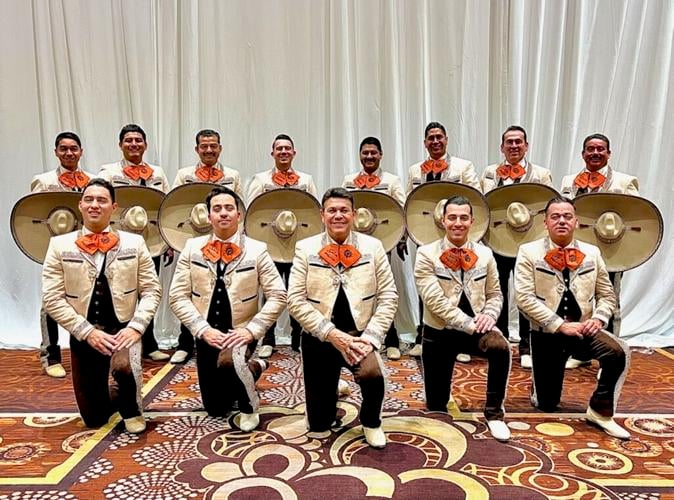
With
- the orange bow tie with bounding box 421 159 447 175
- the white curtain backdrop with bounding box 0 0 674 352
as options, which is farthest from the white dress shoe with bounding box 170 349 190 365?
the orange bow tie with bounding box 421 159 447 175

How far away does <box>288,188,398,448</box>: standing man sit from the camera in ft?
9.48

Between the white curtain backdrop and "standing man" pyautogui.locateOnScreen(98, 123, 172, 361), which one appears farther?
the white curtain backdrop

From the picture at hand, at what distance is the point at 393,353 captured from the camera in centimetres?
430

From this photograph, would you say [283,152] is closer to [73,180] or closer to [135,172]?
[135,172]

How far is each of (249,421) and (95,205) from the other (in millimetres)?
1356

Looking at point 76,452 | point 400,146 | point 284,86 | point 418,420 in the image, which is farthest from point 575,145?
point 76,452

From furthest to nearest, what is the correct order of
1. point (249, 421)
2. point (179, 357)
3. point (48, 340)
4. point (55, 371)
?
point (179, 357) → point (48, 340) → point (55, 371) → point (249, 421)

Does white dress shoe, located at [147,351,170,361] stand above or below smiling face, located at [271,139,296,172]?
below

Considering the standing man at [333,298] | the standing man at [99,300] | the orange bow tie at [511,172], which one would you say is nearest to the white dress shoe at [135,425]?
the standing man at [99,300]

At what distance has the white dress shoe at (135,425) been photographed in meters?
2.92

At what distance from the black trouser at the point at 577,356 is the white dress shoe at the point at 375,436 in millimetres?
983

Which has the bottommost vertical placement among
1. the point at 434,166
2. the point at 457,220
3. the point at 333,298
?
the point at 333,298

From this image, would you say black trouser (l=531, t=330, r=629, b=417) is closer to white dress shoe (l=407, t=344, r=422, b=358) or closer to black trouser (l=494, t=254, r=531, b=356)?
black trouser (l=494, t=254, r=531, b=356)

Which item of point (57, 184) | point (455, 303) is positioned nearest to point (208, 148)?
point (57, 184)
